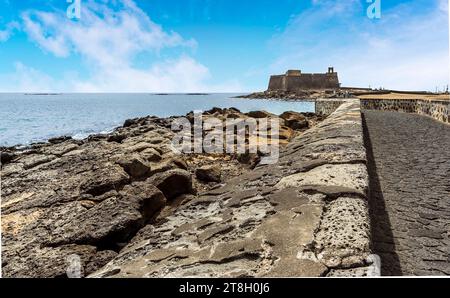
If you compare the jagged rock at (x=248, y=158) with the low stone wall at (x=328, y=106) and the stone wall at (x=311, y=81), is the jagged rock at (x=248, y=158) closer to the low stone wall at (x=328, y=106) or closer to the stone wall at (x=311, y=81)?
the low stone wall at (x=328, y=106)

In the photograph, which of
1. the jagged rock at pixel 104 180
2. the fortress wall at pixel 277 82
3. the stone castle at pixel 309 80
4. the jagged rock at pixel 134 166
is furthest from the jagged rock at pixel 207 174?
the fortress wall at pixel 277 82

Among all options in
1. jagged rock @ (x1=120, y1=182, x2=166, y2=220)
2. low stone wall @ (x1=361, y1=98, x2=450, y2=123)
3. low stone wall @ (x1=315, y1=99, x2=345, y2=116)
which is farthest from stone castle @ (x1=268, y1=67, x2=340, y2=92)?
jagged rock @ (x1=120, y1=182, x2=166, y2=220)

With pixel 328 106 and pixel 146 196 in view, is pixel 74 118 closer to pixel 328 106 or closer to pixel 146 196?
pixel 328 106

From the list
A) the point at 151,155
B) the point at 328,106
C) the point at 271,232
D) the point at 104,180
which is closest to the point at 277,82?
the point at 328,106

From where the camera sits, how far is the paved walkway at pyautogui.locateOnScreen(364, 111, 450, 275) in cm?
247

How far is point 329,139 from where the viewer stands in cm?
523

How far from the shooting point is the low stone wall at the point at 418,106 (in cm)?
1257

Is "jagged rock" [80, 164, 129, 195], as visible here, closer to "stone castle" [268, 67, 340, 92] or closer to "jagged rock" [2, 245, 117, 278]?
"jagged rock" [2, 245, 117, 278]

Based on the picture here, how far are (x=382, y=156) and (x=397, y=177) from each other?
148 centimetres

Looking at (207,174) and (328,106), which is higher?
(328,106)

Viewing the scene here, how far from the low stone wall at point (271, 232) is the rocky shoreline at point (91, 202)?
10 centimetres

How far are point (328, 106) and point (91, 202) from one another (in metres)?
18.6

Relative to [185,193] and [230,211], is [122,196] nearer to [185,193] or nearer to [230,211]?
[185,193]

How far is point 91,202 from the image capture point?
5.12 meters
